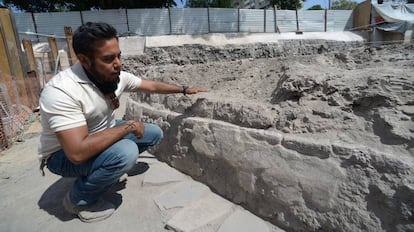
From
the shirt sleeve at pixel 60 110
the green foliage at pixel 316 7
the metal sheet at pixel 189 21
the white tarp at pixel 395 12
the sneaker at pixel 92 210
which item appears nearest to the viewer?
the shirt sleeve at pixel 60 110

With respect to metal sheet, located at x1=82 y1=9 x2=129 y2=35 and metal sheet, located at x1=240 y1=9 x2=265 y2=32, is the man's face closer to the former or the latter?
metal sheet, located at x1=82 y1=9 x2=129 y2=35

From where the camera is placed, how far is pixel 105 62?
151cm

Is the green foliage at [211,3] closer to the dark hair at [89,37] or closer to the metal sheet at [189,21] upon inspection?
the metal sheet at [189,21]

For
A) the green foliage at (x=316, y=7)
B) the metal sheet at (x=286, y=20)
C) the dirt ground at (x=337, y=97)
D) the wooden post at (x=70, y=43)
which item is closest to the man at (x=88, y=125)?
the dirt ground at (x=337, y=97)

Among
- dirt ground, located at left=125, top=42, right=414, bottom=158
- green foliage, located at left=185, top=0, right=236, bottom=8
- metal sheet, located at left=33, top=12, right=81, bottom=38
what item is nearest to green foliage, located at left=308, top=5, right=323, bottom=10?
green foliage, located at left=185, top=0, right=236, bottom=8

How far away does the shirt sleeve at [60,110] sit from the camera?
1.35 meters

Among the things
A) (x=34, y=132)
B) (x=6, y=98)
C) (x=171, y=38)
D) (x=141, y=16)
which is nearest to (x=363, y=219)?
(x=34, y=132)

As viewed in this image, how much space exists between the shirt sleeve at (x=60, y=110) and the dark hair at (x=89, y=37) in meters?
0.29

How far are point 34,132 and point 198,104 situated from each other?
3658 mm

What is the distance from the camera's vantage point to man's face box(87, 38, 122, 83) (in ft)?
4.82

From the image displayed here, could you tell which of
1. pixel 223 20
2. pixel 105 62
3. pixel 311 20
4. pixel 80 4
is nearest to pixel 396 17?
pixel 311 20

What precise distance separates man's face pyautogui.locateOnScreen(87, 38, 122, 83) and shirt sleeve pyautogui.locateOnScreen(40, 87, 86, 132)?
0.24m

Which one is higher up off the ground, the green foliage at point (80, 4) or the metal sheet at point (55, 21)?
the green foliage at point (80, 4)

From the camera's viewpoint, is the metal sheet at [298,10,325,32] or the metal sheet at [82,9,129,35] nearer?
the metal sheet at [82,9,129,35]
